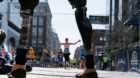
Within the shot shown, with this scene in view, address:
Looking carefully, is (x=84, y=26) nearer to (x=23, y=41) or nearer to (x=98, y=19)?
(x=23, y=41)

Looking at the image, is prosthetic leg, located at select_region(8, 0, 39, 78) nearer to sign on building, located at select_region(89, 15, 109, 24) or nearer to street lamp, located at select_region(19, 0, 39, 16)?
street lamp, located at select_region(19, 0, 39, 16)

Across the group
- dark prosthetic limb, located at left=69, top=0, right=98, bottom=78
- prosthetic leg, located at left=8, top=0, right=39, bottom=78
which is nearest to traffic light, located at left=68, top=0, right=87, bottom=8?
dark prosthetic limb, located at left=69, top=0, right=98, bottom=78

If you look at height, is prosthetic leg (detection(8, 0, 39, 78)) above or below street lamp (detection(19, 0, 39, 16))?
below

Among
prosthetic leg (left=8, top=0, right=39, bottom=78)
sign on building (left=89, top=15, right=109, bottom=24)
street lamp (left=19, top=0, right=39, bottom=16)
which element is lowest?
sign on building (left=89, top=15, right=109, bottom=24)

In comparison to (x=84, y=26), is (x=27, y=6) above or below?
above

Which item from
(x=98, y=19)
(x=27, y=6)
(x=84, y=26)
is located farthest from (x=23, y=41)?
(x=98, y=19)

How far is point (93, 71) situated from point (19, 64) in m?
0.65

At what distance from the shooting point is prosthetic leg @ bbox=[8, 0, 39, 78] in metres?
1.92

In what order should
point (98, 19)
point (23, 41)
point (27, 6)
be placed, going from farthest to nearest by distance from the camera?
point (98, 19) < point (27, 6) < point (23, 41)

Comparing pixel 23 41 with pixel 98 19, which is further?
pixel 98 19

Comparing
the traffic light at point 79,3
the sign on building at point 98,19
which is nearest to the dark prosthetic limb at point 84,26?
the traffic light at point 79,3

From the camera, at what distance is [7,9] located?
164 feet

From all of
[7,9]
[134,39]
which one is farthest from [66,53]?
[7,9]

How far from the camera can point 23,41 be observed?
2.04 metres
